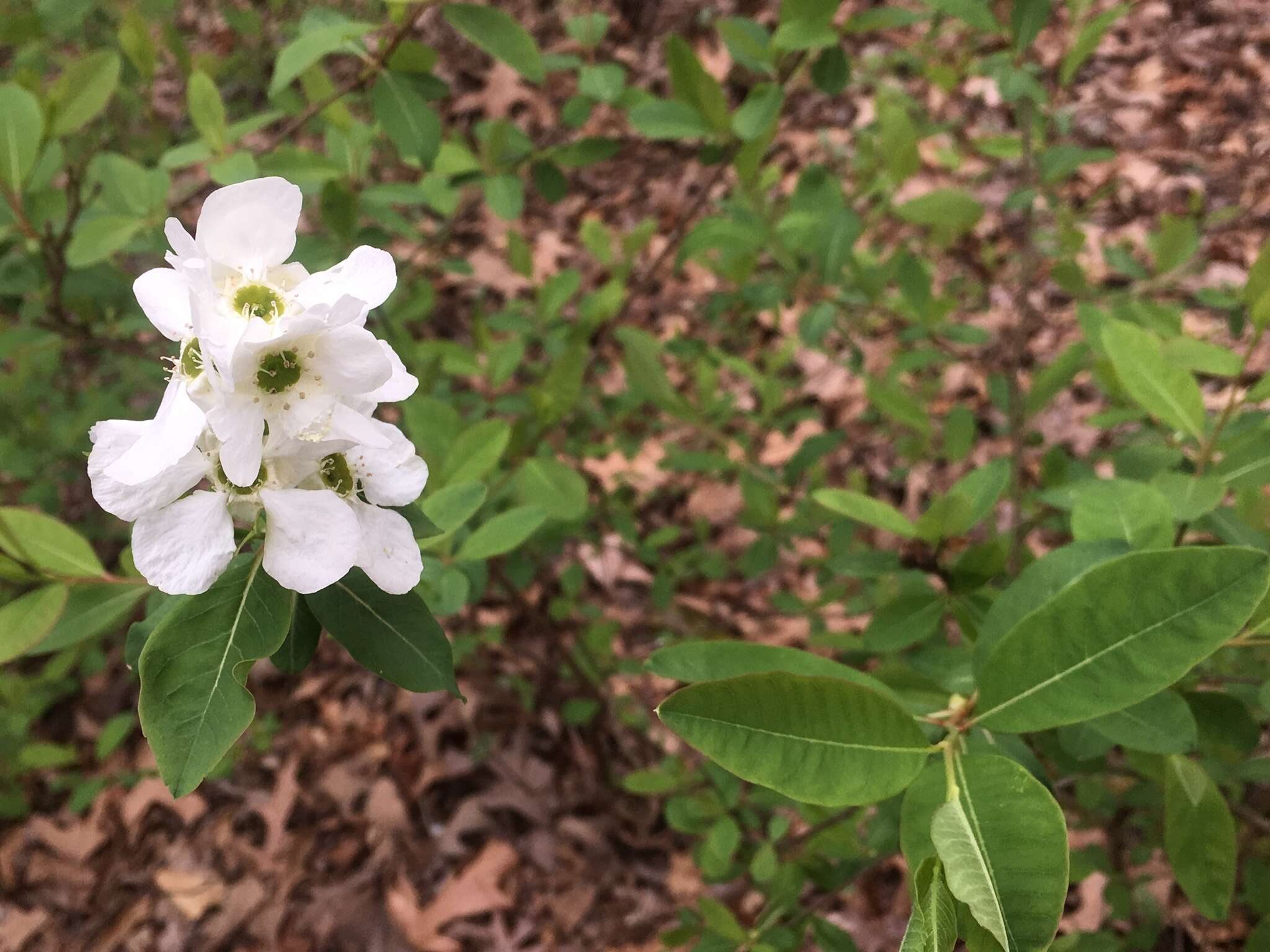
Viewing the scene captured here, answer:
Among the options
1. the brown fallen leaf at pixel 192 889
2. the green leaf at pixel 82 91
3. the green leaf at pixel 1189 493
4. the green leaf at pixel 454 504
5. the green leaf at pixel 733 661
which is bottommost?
the brown fallen leaf at pixel 192 889

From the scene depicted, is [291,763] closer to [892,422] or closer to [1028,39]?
[892,422]

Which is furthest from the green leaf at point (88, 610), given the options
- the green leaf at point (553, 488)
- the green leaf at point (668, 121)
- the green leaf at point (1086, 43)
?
the green leaf at point (1086, 43)

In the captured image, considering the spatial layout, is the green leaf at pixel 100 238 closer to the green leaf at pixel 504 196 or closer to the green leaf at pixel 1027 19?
the green leaf at pixel 504 196

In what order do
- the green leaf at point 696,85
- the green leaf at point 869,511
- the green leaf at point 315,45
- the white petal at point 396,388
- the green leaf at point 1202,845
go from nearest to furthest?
the white petal at point 396,388 → the green leaf at point 1202,845 → the green leaf at point 869,511 → the green leaf at point 315,45 → the green leaf at point 696,85

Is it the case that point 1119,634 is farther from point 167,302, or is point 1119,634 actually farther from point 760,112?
point 760,112

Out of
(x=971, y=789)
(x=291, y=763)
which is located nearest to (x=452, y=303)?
(x=291, y=763)

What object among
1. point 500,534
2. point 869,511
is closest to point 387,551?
point 500,534
